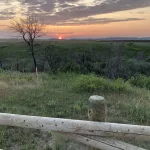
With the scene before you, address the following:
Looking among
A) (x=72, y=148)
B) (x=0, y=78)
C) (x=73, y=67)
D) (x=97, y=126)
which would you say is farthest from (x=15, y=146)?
(x=73, y=67)

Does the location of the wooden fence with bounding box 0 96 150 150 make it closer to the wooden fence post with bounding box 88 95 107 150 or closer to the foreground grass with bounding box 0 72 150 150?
the wooden fence post with bounding box 88 95 107 150

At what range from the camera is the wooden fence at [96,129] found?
7.99 feet

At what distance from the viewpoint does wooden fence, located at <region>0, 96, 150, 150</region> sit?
2.44 meters

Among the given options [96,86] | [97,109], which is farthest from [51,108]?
[97,109]

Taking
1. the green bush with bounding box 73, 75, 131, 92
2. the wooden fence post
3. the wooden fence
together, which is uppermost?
the wooden fence post

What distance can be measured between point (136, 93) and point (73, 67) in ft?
46.9

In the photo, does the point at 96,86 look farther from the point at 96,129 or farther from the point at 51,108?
the point at 96,129

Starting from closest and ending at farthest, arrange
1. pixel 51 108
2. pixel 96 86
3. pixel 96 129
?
pixel 96 129 < pixel 51 108 < pixel 96 86

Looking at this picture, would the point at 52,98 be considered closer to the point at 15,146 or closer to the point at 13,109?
the point at 13,109

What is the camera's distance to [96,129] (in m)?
2.47

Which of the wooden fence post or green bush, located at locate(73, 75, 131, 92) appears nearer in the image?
the wooden fence post

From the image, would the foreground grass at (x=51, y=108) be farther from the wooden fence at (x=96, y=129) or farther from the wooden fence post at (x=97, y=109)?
the wooden fence post at (x=97, y=109)

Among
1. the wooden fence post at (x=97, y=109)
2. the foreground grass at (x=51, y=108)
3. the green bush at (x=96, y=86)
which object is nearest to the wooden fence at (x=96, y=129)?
the wooden fence post at (x=97, y=109)

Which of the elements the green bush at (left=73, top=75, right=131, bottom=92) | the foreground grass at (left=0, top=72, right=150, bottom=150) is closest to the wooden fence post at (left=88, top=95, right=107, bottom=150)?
the foreground grass at (left=0, top=72, right=150, bottom=150)
